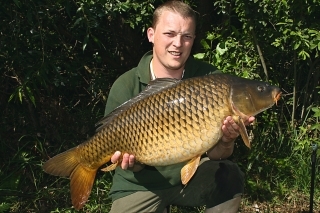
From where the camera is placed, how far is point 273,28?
3471 mm

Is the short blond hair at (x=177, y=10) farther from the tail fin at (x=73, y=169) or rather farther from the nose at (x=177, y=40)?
the tail fin at (x=73, y=169)

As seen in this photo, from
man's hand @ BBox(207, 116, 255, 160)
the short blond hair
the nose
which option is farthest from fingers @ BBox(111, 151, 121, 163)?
the short blond hair

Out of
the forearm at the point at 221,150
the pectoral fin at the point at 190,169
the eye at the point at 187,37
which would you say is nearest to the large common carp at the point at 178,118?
the pectoral fin at the point at 190,169

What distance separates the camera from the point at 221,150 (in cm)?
237

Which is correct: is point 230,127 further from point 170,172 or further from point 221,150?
point 170,172

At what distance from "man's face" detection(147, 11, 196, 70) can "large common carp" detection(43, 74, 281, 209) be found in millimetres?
283

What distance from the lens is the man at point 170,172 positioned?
240 cm

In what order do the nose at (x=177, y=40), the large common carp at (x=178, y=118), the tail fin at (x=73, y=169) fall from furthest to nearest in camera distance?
the nose at (x=177, y=40), the tail fin at (x=73, y=169), the large common carp at (x=178, y=118)

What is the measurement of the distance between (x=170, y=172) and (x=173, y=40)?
58 centimetres

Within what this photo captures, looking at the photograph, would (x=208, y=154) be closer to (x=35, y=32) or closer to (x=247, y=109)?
(x=247, y=109)

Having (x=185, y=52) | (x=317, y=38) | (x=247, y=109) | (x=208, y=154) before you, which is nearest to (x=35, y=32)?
(x=185, y=52)

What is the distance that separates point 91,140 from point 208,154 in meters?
0.59

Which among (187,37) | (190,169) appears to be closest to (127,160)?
(190,169)

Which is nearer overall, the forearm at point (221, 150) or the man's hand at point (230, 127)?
the man's hand at point (230, 127)
